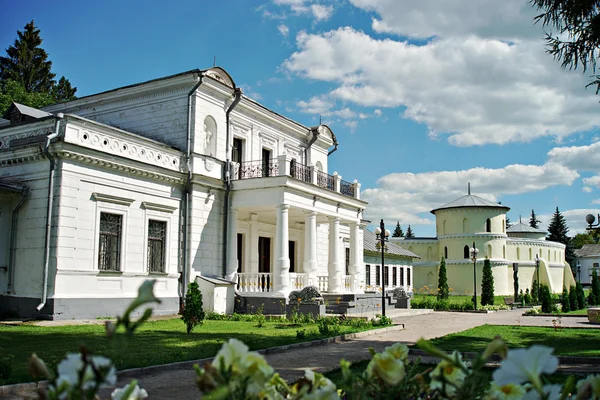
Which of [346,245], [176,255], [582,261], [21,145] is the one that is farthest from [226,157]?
[582,261]

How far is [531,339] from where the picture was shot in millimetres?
15273

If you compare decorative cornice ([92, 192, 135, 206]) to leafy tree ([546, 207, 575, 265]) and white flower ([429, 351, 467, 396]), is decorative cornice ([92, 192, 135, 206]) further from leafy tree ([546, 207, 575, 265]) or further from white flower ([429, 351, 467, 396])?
leafy tree ([546, 207, 575, 265])

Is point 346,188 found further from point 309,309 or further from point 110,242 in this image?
point 110,242

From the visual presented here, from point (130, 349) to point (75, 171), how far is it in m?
8.12

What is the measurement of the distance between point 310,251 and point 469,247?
122ft

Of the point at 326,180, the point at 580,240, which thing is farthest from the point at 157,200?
the point at 580,240

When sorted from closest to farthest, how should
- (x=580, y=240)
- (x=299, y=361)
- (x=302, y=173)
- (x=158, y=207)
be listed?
(x=299, y=361) < (x=158, y=207) < (x=302, y=173) < (x=580, y=240)

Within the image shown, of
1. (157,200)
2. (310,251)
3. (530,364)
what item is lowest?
(530,364)

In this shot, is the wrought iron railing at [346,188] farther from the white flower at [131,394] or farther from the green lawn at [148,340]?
the white flower at [131,394]

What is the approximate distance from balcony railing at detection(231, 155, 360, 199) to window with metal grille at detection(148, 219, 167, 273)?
4221 mm

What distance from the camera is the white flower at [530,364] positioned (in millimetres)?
1378

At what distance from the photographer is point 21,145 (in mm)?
17781

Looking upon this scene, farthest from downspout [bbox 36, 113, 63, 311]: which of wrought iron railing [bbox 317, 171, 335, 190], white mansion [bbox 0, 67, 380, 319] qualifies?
wrought iron railing [bbox 317, 171, 335, 190]

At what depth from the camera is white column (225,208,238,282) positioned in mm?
22922
